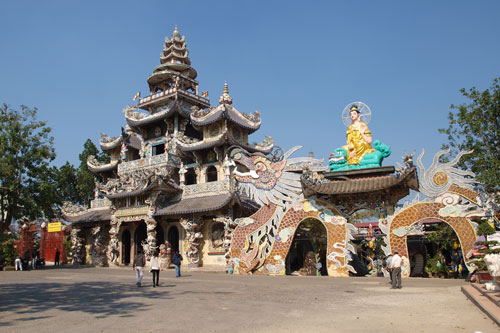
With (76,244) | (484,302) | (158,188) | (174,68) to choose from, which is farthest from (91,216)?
(484,302)

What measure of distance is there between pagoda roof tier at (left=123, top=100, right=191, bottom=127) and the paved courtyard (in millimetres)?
18840

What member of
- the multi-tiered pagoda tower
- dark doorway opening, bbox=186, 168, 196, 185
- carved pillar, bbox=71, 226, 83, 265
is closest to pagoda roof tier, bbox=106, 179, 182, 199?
the multi-tiered pagoda tower

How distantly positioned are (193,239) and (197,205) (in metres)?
2.01

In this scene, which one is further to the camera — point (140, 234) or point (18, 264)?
point (140, 234)

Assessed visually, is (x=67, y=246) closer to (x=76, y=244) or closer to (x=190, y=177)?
(x=76, y=244)

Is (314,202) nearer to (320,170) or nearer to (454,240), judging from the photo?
(320,170)

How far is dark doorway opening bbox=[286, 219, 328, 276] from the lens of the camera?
19.3 meters

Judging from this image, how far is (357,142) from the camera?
19469mm

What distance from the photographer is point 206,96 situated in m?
33.7

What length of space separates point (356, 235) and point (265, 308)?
33.2ft

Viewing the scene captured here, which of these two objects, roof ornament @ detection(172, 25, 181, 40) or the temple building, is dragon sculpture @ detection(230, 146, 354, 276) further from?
roof ornament @ detection(172, 25, 181, 40)

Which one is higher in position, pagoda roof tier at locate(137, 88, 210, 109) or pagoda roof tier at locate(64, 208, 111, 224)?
pagoda roof tier at locate(137, 88, 210, 109)

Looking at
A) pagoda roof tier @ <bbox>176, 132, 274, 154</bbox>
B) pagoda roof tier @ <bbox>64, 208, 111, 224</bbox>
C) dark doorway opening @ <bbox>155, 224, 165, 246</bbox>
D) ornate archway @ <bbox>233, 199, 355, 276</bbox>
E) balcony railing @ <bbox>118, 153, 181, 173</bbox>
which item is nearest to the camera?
ornate archway @ <bbox>233, 199, 355, 276</bbox>

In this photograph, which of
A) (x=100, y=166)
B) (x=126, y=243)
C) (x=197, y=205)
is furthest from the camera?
(x=100, y=166)
